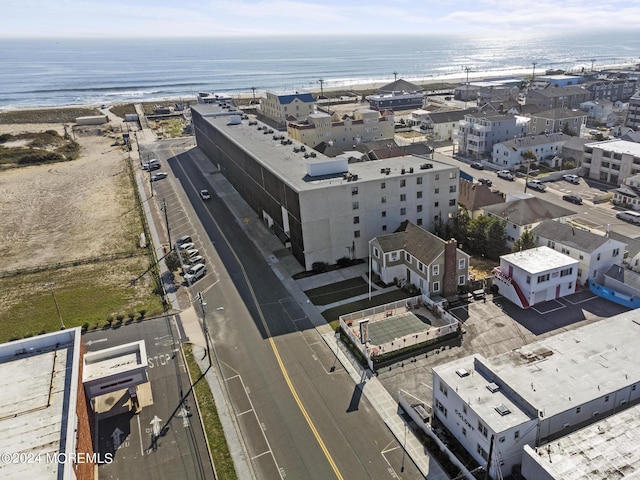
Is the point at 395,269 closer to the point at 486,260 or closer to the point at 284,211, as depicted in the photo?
the point at 486,260

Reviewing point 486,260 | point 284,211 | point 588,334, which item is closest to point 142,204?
point 284,211

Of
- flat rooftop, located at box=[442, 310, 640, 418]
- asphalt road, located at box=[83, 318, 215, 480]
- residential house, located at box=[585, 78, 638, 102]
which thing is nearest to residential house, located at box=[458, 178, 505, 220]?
flat rooftop, located at box=[442, 310, 640, 418]

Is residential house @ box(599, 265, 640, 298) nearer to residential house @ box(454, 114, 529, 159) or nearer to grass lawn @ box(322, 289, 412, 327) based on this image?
grass lawn @ box(322, 289, 412, 327)

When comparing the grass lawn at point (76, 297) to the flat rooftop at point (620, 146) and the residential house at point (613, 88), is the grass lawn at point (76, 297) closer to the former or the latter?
the flat rooftop at point (620, 146)

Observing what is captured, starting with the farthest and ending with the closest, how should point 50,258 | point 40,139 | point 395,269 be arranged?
point 40,139 → point 50,258 → point 395,269

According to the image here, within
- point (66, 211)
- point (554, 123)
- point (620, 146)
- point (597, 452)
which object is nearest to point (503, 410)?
point (597, 452)

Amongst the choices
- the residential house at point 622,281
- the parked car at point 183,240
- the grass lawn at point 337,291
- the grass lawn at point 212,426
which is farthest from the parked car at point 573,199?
the grass lawn at point 212,426

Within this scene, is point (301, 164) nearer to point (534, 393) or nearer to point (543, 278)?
point (543, 278)
